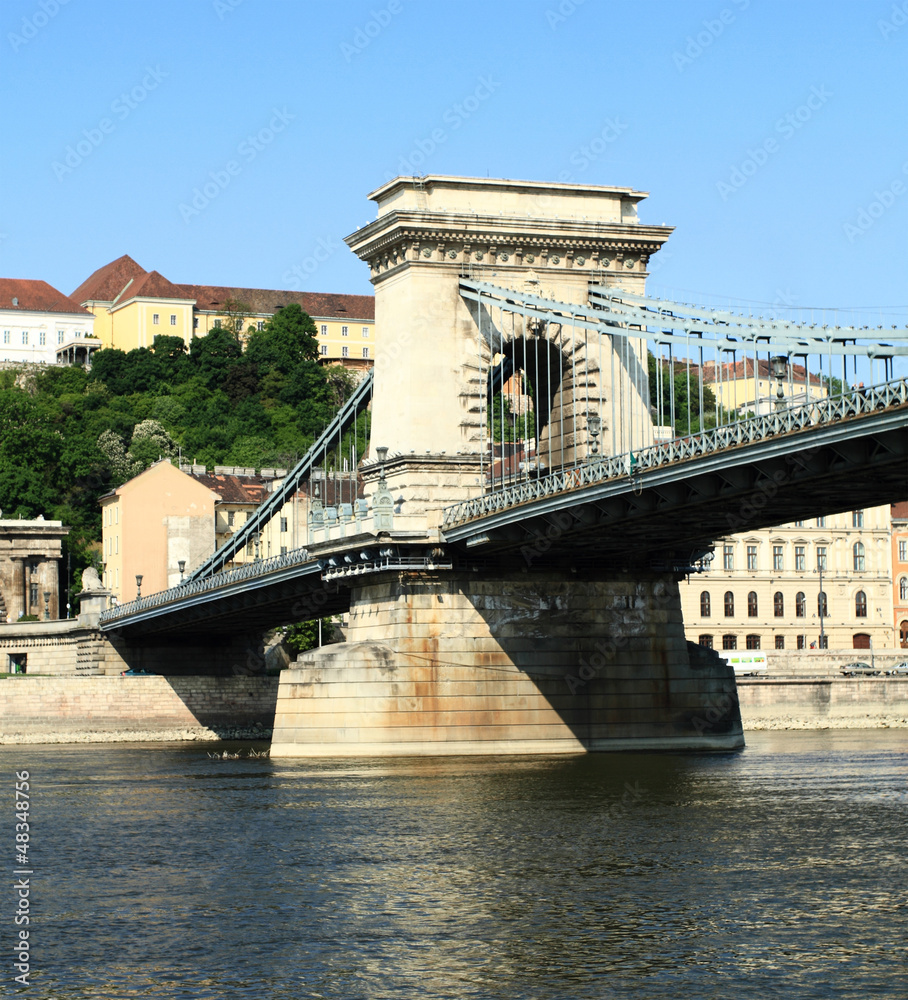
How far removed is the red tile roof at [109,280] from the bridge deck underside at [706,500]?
124 meters

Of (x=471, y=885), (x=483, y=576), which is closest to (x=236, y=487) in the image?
(x=483, y=576)

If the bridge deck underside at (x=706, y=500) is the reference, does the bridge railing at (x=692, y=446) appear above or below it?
above

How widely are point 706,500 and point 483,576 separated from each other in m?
11.6

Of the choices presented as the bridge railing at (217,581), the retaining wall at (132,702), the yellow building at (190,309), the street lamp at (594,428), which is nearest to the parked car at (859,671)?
the retaining wall at (132,702)

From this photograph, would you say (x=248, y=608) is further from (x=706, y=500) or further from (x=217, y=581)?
(x=706, y=500)

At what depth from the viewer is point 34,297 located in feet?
554

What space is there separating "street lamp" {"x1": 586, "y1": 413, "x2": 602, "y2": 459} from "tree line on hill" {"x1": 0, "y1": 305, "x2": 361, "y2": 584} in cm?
6318

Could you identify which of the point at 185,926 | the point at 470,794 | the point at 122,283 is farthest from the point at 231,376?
the point at 185,926

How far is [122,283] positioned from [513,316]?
406ft

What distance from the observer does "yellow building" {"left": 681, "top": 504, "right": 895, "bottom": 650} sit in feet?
303

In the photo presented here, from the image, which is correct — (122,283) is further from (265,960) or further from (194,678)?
(265,960)

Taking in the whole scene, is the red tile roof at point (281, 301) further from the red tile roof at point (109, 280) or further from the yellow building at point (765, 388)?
the yellow building at point (765, 388)

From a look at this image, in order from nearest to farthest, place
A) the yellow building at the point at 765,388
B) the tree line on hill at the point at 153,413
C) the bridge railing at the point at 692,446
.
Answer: the bridge railing at the point at 692,446 < the yellow building at the point at 765,388 < the tree line on hill at the point at 153,413

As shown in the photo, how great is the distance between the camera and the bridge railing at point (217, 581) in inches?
2314
